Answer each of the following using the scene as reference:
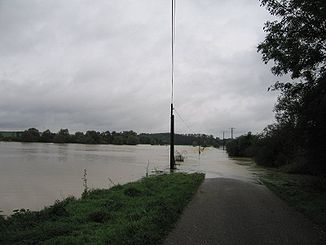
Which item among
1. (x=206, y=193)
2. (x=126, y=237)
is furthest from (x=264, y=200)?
(x=126, y=237)

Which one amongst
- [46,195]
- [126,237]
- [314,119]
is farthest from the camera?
[46,195]

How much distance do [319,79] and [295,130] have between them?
13.9ft

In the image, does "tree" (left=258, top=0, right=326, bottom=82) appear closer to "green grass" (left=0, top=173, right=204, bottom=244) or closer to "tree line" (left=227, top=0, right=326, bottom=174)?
"tree line" (left=227, top=0, right=326, bottom=174)

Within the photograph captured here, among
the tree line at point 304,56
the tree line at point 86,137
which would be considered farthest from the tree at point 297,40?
the tree line at point 86,137

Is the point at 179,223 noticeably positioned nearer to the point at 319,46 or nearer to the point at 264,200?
the point at 264,200

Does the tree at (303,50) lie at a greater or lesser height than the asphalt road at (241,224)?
greater

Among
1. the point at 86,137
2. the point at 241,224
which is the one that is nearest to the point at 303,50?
the point at 241,224

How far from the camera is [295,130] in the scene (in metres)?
17.7

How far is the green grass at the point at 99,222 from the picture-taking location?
23.5 feet

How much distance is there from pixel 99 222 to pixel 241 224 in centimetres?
325

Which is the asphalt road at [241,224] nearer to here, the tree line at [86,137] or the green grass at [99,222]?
the green grass at [99,222]

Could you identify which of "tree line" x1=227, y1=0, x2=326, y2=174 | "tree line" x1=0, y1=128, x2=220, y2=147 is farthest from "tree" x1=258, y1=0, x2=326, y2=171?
"tree line" x1=0, y1=128, x2=220, y2=147

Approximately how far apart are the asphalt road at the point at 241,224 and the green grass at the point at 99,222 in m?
0.41

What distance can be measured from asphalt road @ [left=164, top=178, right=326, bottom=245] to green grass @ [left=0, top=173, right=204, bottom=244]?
0.41 metres
